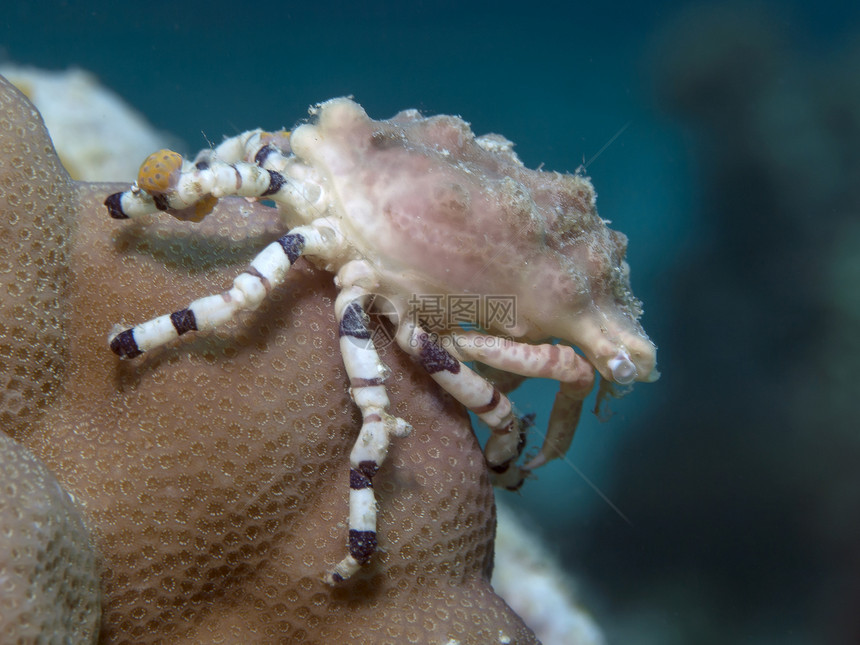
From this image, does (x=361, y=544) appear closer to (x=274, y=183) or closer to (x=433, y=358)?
(x=433, y=358)

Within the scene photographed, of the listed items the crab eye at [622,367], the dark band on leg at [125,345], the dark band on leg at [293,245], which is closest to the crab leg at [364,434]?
the dark band on leg at [293,245]

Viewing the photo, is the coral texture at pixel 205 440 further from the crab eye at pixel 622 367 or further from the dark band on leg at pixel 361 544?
the crab eye at pixel 622 367

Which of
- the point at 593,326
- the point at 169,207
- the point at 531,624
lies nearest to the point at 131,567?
the point at 169,207

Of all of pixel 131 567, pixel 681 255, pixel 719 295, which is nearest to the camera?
pixel 131 567

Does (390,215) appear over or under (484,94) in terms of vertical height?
under

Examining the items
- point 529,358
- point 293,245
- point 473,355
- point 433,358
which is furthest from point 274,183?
point 529,358

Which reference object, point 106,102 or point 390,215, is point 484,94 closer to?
point 106,102
